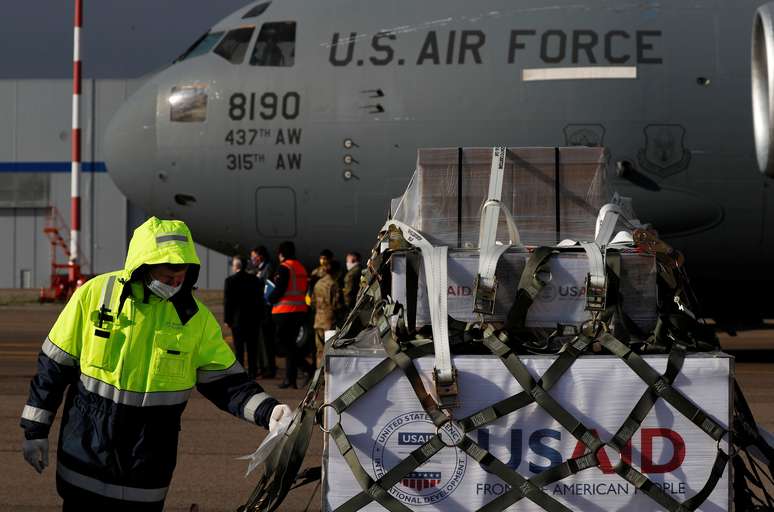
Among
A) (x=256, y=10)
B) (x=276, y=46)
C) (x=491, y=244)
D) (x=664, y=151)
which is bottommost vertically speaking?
(x=491, y=244)

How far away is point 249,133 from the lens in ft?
51.1

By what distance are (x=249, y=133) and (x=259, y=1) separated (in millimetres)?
2248

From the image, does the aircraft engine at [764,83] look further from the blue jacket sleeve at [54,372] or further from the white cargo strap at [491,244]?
the blue jacket sleeve at [54,372]

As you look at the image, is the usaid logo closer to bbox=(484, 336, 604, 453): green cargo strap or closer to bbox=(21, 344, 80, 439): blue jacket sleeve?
bbox=(484, 336, 604, 453): green cargo strap

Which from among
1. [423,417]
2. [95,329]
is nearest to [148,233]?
[95,329]

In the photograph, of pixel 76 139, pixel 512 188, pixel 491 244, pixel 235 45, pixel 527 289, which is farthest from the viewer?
pixel 76 139

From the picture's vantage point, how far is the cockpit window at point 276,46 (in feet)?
51.2

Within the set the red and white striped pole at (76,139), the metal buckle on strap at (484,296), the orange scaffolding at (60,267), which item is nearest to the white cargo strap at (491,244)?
the metal buckle on strap at (484,296)

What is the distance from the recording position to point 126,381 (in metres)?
5.04

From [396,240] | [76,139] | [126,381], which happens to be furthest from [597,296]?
[76,139]

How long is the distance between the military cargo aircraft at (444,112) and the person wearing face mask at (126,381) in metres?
10.1

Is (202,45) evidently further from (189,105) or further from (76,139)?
(76,139)

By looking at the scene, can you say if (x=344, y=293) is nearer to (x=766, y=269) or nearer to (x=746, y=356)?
(x=766, y=269)

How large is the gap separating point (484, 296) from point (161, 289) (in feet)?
4.64
